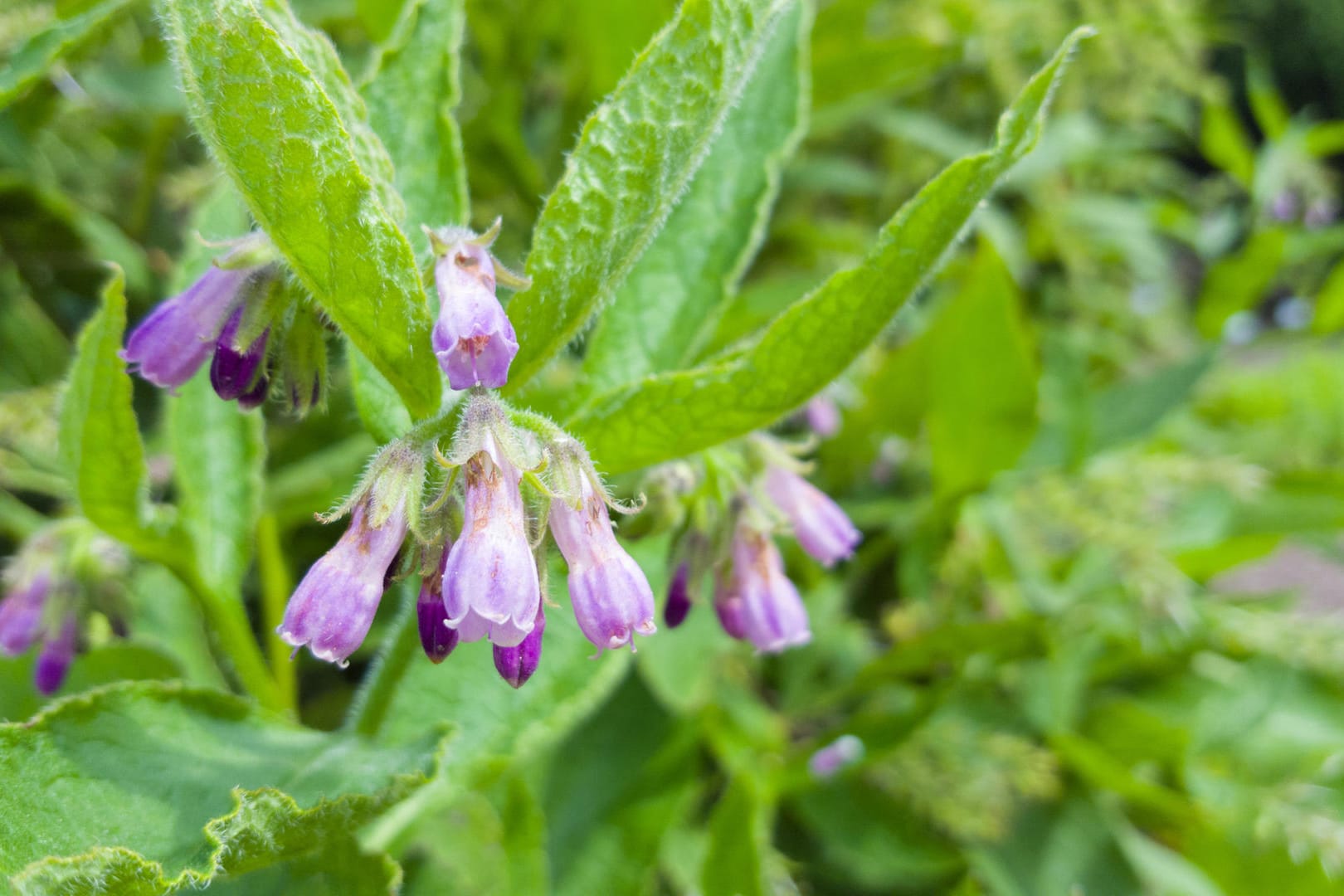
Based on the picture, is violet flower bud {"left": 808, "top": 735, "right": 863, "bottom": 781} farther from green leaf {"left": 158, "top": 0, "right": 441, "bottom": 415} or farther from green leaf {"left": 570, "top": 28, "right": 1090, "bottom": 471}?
green leaf {"left": 158, "top": 0, "right": 441, "bottom": 415}

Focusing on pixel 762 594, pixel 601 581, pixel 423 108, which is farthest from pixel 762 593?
pixel 423 108

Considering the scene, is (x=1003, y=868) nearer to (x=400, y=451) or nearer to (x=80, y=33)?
(x=400, y=451)

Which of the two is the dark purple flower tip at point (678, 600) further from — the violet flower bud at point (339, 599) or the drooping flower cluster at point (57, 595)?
the drooping flower cluster at point (57, 595)

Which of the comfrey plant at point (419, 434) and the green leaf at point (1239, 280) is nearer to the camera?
the comfrey plant at point (419, 434)

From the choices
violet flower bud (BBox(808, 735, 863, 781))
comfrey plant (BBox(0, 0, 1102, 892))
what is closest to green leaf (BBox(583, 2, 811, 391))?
comfrey plant (BBox(0, 0, 1102, 892))

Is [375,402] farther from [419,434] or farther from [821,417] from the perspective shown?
[821,417]

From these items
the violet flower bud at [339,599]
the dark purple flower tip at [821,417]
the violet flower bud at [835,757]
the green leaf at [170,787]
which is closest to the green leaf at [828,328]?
the violet flower bud at [339,599]

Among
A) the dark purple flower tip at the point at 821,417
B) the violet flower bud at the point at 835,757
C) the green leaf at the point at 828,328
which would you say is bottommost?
the violet flower bud at the point at 835,757
